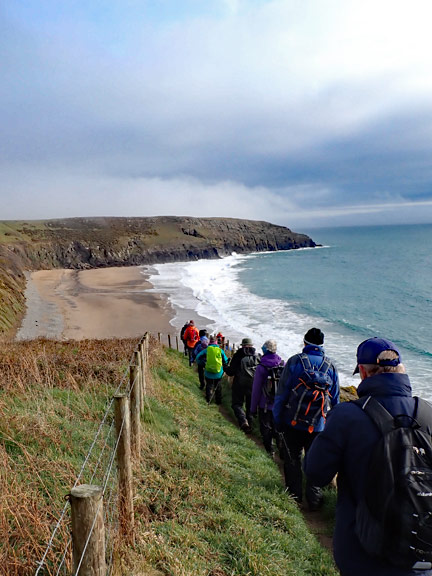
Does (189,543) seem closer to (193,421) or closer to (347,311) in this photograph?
(193,421)

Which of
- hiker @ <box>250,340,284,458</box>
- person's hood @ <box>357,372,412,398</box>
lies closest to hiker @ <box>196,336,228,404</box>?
hiker @ <box>250,340,284,458</box>

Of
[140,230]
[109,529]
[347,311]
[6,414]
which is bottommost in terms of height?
[347,311]

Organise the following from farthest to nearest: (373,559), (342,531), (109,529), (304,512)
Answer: (304,512)
(109,529)
(342,531)
(373,559)

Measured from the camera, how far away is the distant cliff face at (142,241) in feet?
267

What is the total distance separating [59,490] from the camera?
332cm

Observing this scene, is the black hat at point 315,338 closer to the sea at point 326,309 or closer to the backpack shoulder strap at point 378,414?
the backpack shoulder strap at point 378,414

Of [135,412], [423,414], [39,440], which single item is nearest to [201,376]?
[135,412]

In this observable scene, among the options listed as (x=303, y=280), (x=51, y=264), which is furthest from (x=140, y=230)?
(x=303, y=280)

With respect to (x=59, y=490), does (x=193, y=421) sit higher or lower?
lower

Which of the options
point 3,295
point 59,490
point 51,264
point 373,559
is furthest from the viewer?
point 51,264

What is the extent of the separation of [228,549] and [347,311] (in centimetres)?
3374

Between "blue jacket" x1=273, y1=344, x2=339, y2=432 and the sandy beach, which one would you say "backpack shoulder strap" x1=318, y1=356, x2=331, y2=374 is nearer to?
"blue jacket" x1=273, y1=344, x2=339, y2=432

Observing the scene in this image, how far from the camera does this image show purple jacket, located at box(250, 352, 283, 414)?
19.5ft

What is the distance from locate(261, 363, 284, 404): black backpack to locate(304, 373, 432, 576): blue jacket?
3.63 m
